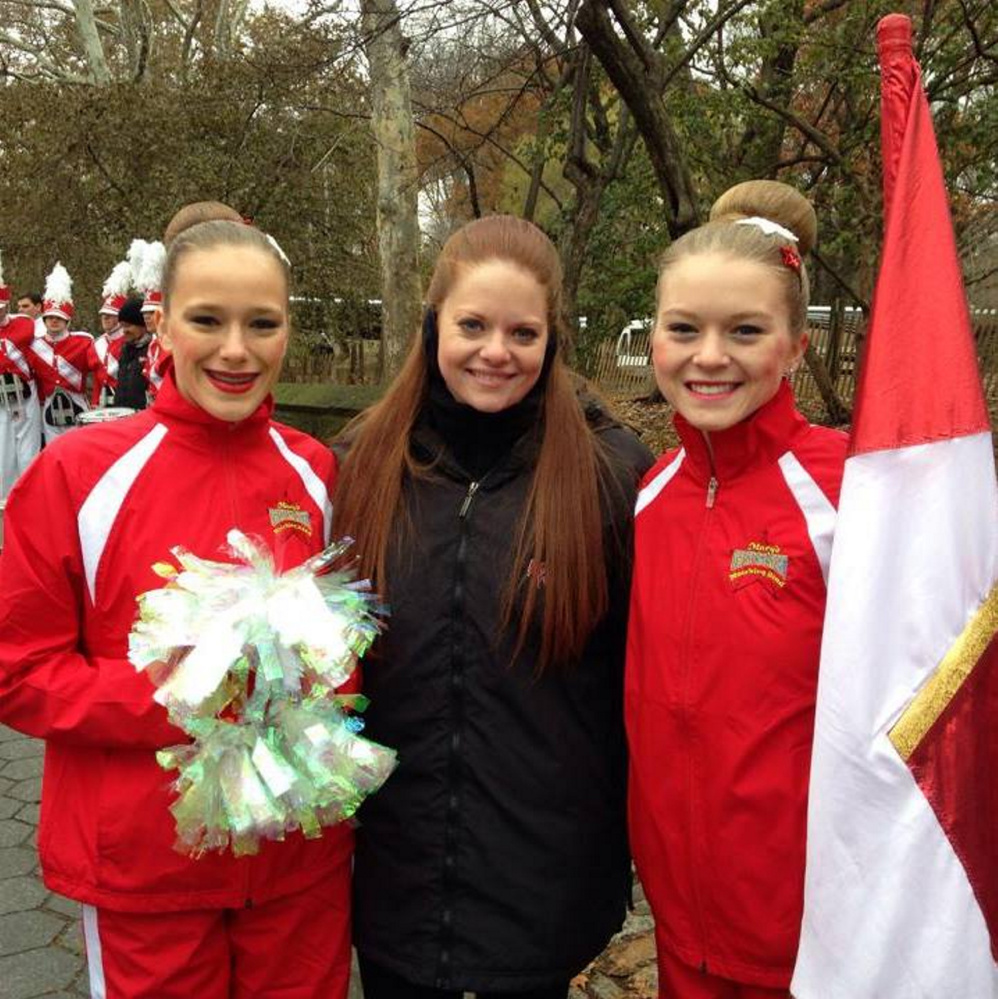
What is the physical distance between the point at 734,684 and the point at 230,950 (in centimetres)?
116

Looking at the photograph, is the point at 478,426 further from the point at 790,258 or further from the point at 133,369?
the point at 133,369

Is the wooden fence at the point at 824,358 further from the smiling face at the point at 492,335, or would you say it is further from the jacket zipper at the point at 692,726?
the jacket zipper at the point at 692,726

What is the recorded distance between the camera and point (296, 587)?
6.13ft

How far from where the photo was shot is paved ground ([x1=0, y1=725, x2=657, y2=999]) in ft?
10.4

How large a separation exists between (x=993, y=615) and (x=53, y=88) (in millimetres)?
19100

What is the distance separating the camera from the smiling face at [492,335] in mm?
2137

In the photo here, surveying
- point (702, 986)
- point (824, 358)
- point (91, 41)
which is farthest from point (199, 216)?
point (91, 41)

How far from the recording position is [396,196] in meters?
10.5

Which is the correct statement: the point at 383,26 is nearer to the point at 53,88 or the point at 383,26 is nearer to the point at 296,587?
the point at 296,587

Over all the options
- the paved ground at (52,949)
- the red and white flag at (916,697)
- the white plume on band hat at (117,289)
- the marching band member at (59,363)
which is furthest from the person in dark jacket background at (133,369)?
the red and white flag at (916,697)

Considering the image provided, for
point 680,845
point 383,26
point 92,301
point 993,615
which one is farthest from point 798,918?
point 92,301

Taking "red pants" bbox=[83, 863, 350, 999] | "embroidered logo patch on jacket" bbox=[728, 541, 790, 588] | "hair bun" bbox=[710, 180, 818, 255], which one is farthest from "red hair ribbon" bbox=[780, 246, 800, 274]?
"red pants" bbox=[83, 863, 350, 999]

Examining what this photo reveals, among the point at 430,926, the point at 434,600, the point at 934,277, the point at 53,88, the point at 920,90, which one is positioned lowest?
the point at 430,926

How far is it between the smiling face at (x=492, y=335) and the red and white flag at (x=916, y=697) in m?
0.71
